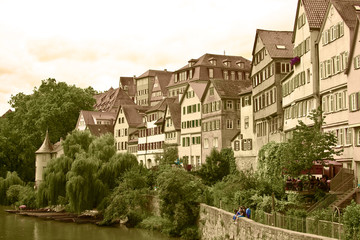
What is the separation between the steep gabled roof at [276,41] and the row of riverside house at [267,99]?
83 millimetres

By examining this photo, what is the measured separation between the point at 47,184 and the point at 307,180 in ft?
104

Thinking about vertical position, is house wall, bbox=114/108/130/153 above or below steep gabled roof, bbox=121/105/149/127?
below

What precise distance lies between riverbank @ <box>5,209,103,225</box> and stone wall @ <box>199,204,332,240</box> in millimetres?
15807

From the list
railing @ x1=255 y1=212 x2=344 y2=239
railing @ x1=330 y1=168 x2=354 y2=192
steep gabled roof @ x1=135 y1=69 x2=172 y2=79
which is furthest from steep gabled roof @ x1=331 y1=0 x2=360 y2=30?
Result: steep gabled roof @ x1=135 y1=69 x2=172 y2=79

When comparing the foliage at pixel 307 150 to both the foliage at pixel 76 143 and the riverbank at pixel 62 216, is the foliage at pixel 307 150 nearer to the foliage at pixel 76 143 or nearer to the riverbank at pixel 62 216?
the riverbank at pixel 62 216

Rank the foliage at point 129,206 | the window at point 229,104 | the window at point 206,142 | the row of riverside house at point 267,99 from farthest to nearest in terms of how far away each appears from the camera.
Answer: the window at point 206,142, the window at point 229,104, the foliage at point 129,206, the row of riverside house at point 267,99

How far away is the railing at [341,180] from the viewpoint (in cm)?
3092

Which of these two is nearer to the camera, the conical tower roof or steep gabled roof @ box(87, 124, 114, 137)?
the conical tower roof

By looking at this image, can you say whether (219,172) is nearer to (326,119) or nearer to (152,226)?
(152,226)

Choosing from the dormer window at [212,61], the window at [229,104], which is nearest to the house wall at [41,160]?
the window at [229,104]

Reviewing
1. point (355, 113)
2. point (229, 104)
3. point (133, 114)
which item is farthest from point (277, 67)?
point (133, 114)

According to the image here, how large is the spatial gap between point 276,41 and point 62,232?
79.3ft

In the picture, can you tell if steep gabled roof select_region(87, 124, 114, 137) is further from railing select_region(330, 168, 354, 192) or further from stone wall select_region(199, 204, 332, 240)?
railing select_region(330, 168, 354, 192)

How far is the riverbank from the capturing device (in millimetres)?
50625
